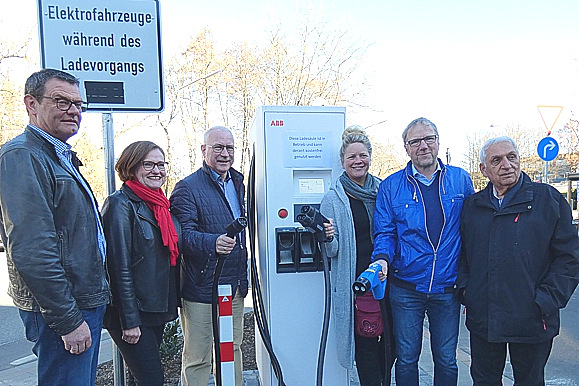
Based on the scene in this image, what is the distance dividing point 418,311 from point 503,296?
0.51 meters

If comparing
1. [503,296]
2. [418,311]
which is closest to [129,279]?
[418,311]

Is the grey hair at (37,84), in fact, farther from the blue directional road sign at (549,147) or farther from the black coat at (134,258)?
the blue directional road sign at (549,147)

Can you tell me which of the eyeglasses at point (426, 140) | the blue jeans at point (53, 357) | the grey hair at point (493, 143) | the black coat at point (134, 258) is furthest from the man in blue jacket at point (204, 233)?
the grey hair at point (493, 143)

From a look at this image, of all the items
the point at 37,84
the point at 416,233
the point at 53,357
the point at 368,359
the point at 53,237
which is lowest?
the point at 368,359

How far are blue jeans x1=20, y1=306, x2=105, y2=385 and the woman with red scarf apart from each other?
0.33 metres

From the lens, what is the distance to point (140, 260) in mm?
2391

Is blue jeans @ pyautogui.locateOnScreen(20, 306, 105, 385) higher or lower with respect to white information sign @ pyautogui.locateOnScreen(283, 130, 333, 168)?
lower

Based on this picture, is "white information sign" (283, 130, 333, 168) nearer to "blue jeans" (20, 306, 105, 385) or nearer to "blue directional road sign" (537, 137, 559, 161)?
"blue jeans" (20, 306, 105, 385)

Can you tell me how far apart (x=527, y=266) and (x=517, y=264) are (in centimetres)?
5

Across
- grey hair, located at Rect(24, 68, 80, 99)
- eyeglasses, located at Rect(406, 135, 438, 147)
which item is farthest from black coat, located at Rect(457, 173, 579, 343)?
grey hair, located at Rect(24, 68, 80, 99)

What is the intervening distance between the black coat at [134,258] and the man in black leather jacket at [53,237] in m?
0.20

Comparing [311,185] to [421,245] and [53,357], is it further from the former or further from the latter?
[53,357]

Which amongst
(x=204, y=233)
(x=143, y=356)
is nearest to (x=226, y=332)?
(x=143, y=356)

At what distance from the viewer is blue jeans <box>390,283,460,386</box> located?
2.70 metres
